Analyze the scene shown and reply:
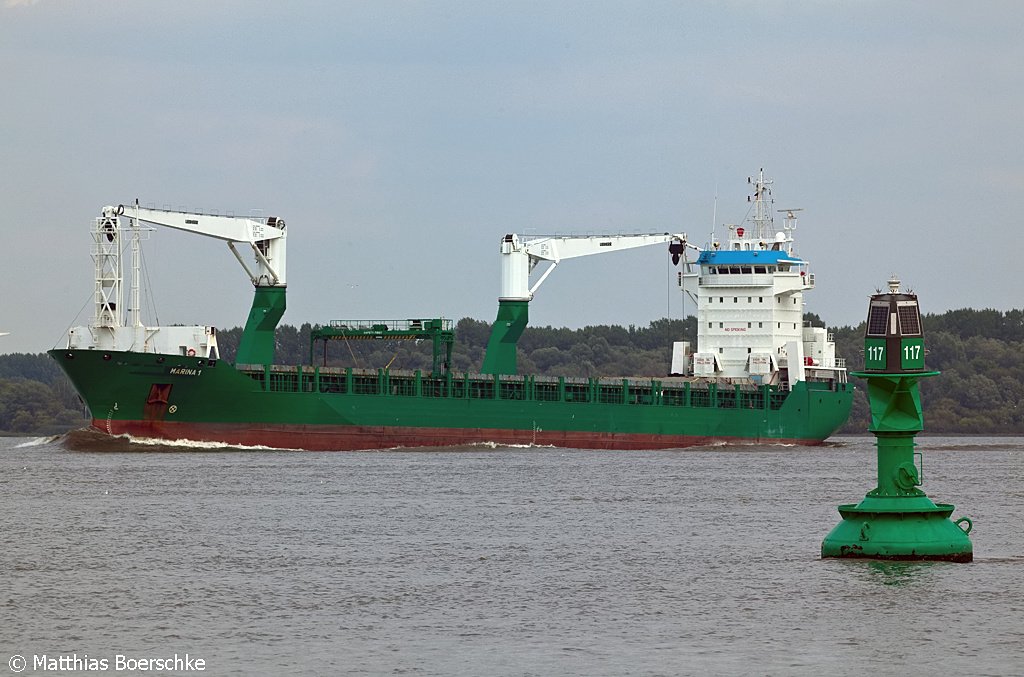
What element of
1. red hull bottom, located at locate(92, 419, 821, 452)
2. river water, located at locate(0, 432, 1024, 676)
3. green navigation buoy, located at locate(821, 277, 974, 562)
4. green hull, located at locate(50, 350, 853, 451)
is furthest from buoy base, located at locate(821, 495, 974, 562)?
red hull bottom, located at locate(92, 419, 821, 452)

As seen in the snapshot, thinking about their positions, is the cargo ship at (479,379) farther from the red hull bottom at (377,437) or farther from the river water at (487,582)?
the river water at (487,582)

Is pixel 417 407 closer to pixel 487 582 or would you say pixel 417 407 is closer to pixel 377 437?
pixel 377 437

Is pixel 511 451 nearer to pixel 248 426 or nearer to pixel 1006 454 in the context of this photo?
pixel 248 426

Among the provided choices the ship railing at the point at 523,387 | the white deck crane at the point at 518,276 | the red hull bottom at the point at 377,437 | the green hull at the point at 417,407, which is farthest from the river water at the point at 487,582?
the white deck crane at the point at 518,276

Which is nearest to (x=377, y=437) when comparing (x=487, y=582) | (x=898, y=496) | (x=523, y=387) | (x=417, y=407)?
(x=417, y=407)

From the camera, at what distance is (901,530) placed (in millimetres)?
16375

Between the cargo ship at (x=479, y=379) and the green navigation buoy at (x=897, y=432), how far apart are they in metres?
30.0

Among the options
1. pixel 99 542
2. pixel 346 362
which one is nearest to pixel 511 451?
pixel 99 542

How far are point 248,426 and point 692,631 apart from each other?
103 feet

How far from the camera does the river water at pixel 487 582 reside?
14031 mm

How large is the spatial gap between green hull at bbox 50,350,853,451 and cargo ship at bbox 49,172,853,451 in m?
0.05

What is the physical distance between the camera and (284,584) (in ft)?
60.0

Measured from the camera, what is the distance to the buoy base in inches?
644

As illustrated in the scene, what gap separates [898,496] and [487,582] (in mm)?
4785
